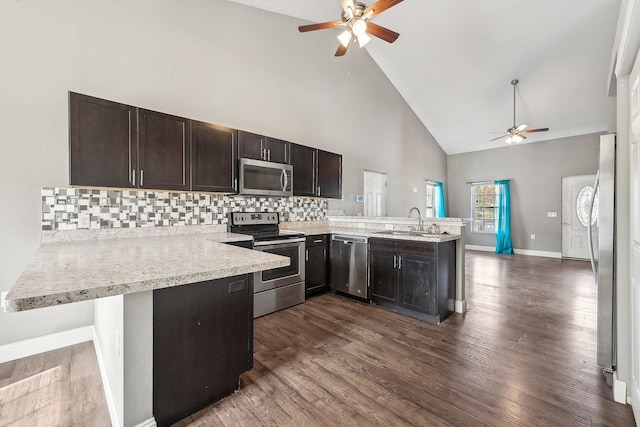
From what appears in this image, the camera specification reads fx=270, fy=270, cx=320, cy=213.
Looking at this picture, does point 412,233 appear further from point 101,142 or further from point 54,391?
point 54,391

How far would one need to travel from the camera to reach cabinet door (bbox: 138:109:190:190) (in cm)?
240

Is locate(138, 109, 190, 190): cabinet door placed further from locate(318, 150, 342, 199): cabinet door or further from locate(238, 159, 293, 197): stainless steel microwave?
locate(318, 150, 342, 199): cabinet door

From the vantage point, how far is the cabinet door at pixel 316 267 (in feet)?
11.5

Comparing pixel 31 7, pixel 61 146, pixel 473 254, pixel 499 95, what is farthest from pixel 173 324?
pixel 473 254

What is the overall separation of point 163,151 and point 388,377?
2672 mm

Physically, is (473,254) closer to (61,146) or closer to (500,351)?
(500,351)

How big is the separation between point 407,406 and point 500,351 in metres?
1.18

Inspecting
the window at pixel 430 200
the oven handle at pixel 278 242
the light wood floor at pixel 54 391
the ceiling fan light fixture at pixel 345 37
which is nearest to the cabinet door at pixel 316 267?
the oven handle at pixel 278 242

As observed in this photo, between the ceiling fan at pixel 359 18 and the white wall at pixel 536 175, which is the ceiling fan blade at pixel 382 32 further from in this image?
the white wall at pixel 536 175

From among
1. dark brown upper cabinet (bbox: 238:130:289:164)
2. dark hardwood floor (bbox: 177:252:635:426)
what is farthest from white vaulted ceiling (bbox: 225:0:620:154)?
dark hardwood floor (bbox: 177:252:635:426)

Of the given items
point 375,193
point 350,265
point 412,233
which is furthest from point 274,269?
point 375,193

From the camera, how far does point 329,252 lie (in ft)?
12.4

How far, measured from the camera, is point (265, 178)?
3.26 m

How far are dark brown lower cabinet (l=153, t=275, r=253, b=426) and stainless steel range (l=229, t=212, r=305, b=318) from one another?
1205 millimetres
